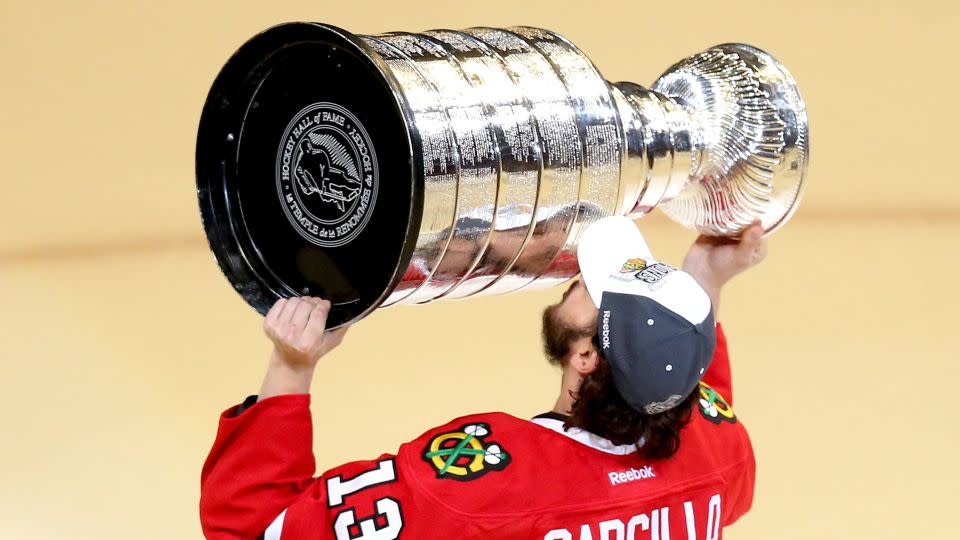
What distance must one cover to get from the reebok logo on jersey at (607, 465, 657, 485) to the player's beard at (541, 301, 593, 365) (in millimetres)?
186

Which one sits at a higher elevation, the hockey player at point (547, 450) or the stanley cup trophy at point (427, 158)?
the stanley cup trophy at point (427, 158)

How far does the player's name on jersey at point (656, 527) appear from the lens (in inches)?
72.2

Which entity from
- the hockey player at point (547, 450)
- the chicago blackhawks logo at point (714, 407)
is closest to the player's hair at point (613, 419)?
the hockey player at point (547, 450)

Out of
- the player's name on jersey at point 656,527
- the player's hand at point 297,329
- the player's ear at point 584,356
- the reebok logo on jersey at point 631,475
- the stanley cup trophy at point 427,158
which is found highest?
the stanley cup trophy at point 427,158

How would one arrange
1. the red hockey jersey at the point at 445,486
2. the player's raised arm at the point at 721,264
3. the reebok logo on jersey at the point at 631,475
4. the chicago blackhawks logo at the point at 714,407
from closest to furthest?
1. the red hockey jersey at the point at 445,486
2. the reebok logo on jersey at the point at 631,475
3. the chicago blackhawks logo at the point at 714,407
4. the player's raised arm at the point at 721,264

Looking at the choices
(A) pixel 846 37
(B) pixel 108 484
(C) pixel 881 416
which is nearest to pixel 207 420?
(B) pixel 108 484

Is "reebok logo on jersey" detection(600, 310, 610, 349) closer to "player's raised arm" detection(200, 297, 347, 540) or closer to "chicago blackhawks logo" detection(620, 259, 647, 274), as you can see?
"chicago blackhawks logo" detection(620, 259, 647, 274)

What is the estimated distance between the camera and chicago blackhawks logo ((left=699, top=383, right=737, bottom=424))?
6.94 feet

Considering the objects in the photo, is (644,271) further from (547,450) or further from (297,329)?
(297,329)

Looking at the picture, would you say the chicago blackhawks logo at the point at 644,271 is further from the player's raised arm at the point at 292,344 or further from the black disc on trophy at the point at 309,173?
the player's raised arm at the point at 292,344

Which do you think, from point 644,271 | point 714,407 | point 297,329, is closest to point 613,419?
point 644,271

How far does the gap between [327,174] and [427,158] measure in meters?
0.20

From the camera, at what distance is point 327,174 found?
74.7 inches

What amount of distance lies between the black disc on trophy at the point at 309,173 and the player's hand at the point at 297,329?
40 mm
